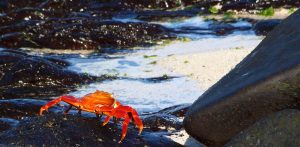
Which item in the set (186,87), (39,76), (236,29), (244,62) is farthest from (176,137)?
(236,29)

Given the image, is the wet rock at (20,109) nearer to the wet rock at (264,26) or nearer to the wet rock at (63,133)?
the wet rock at (63,133)

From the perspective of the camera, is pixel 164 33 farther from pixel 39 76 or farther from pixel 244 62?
pixel 244 62

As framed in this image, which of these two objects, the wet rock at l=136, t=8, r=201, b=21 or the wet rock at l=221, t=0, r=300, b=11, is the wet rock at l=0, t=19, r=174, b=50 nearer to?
the wet rock at l=136, t=8, r=201, b=21

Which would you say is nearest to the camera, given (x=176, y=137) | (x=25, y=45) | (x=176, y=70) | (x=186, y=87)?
(x=176, y=137)

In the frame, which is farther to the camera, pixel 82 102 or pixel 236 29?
pixel 236 29

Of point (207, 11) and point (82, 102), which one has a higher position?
point (82, 102)

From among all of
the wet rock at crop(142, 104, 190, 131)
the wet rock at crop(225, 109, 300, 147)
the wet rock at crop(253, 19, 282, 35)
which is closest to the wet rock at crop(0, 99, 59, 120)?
the wet rock at crop(142, 104, 190, 131)

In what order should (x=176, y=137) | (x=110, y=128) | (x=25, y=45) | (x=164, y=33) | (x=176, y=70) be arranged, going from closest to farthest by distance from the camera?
(x=110, y=128) → (x=176, y=137) → (x=176, y=70) → (x=25, y=45) → (x=164, y=33)

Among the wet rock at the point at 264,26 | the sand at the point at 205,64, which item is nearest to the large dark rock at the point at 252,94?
the sand at the point at 205,64

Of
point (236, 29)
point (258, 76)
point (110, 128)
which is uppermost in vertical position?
point (258, 76)
